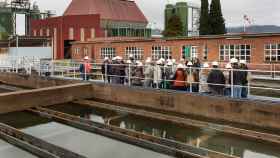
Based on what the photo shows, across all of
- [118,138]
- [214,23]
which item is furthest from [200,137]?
[214,23]

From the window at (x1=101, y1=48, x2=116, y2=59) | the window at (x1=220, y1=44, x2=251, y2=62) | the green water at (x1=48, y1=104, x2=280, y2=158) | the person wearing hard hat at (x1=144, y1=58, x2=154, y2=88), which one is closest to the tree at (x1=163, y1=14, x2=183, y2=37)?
the window at (x1=101, y1=48, x2=116, y2=59)

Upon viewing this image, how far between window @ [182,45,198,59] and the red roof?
1507 inches

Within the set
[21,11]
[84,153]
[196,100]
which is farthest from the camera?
[21,11]

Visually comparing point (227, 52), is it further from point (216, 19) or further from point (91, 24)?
point (91, 24)

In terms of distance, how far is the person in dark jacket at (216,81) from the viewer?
12.5 metres

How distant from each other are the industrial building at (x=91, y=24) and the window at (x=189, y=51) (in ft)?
44.0

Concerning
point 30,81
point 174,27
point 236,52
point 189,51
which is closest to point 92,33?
point 174,27

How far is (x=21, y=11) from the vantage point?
73312mm

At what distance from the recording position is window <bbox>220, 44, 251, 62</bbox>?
90.7 ft

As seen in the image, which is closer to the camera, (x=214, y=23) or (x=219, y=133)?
(x=219, y=133)

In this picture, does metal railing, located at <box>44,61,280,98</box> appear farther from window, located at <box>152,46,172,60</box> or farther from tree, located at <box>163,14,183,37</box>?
tree, located at <box>163,14,183,37</box>

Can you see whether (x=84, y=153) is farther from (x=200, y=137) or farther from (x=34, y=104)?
(x=34, y=104)

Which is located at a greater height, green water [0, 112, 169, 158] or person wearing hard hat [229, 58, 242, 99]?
person wearing hard hat [229, 58, 242, 99]

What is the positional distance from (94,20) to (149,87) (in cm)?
4569
